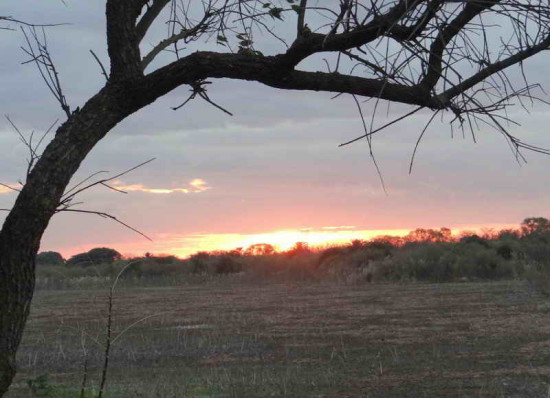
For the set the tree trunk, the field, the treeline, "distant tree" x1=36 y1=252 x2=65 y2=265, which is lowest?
the field

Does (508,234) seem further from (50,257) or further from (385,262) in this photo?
(50,257)

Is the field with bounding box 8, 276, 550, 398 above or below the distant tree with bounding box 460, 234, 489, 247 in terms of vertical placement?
below

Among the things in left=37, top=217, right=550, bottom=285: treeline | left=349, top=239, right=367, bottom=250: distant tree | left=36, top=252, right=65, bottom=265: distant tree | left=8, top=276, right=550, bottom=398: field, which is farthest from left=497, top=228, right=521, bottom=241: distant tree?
left=36, top=252, right=65, bottom=265: distant tree

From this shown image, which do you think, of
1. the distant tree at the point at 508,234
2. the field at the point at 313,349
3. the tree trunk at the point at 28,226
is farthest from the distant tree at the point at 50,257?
the tree trunk at the point at 28,226

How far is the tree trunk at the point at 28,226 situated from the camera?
524 centimetres

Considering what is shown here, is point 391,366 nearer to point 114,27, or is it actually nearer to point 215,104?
point 215,104

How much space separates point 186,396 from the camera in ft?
26.5

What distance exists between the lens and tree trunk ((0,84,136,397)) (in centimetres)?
524

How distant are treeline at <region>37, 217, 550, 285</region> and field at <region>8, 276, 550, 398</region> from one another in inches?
208

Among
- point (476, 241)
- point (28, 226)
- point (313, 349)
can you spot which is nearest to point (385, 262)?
point (476, 241)

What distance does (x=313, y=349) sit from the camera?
38.3 ft

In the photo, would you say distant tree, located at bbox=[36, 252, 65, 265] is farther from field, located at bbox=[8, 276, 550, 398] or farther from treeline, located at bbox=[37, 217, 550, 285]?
field, located at bbox=[8, 276, 550, 398]

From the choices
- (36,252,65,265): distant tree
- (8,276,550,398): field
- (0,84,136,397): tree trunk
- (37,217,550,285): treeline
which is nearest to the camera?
(0,84,136,397): tree trunk

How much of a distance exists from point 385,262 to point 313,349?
22.6 meters
